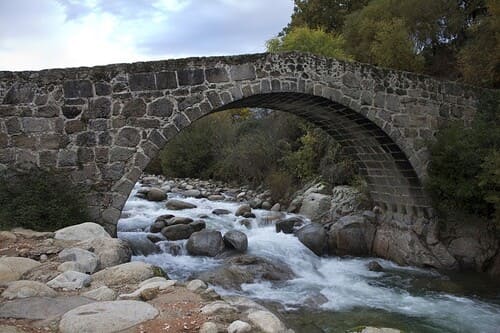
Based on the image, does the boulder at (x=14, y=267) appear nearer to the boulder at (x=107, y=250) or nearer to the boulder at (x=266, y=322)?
the boulder at (x=107, y=250)

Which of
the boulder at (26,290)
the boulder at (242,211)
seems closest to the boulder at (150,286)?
the boulder at (26,290)

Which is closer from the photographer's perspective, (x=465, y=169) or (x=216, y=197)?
(x=465, y=169)

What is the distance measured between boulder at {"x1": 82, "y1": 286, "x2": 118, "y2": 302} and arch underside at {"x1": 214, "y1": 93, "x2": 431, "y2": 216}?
16.1 ft

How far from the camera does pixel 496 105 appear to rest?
10.2 metres

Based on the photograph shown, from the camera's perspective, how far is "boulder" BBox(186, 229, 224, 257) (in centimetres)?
908

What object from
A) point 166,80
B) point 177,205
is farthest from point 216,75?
point 177,205

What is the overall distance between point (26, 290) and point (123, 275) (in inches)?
31.3

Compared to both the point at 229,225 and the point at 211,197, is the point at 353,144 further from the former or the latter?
the point at 211,197

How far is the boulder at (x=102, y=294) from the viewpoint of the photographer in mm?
3524

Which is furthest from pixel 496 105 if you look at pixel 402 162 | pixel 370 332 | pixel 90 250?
pixel 90 250

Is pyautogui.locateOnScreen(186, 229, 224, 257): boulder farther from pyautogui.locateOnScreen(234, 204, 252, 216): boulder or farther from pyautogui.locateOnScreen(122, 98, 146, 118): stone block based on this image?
pyautogui.locateOnScreen(122, 98, 146, 118): stone block

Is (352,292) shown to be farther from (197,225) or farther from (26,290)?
(26,290)

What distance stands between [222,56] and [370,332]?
5.23 metres

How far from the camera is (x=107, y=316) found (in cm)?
308
